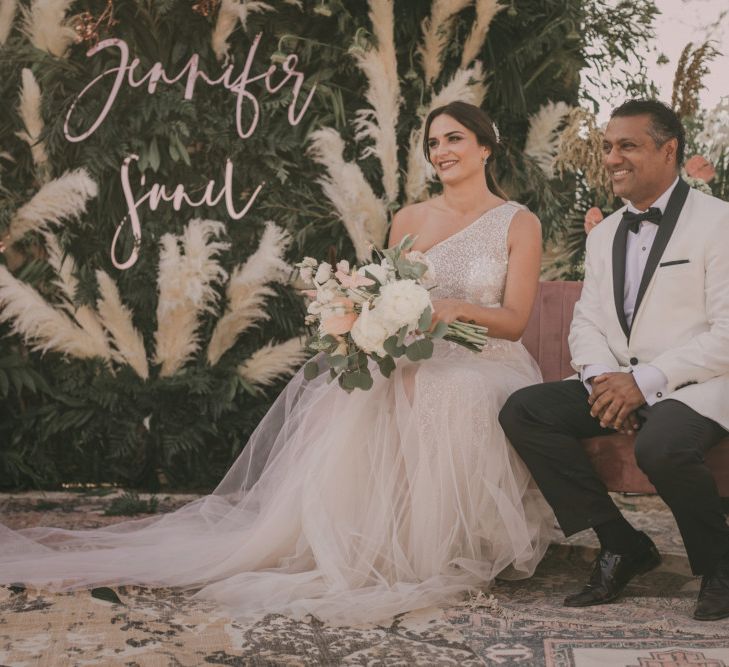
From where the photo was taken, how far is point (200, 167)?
157 inches

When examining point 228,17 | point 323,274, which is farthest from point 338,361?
point 228,17

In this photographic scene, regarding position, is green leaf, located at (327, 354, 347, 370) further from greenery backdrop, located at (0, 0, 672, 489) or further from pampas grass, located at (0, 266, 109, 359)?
pampas grass, located at (0, 266, 109, 359)

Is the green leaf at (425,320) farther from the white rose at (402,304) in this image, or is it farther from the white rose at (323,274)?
the white rose at (323,274)

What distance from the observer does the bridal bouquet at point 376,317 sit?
241 centimetres

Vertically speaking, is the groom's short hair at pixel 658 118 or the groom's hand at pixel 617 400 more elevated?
the groom's short hair at pixel 658 118

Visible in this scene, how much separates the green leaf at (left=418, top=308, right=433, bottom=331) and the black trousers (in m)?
0.33

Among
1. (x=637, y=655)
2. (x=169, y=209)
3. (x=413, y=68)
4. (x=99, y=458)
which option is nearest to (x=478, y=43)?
(x=413, y=68)

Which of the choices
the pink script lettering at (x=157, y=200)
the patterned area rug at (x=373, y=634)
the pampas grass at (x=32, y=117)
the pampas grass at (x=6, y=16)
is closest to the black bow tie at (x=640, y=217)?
the patterned area rug at (x=373, y=634)

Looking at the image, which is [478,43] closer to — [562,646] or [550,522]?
[550,522]

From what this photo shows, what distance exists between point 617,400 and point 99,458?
2.30 meters

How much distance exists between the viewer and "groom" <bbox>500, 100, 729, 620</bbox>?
230 centimetres

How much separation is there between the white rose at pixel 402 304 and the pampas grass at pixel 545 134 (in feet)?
5.20

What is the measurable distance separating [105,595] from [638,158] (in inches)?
71.2

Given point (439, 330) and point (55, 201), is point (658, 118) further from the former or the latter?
point (55, 201)
